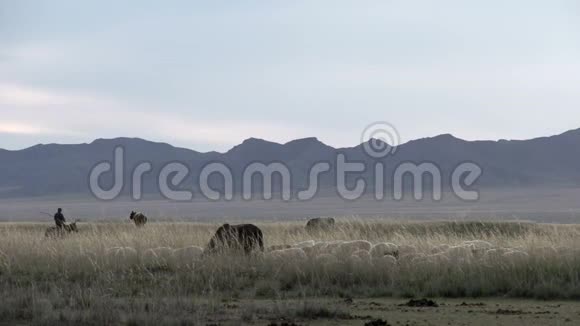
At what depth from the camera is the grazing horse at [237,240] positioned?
613 inches

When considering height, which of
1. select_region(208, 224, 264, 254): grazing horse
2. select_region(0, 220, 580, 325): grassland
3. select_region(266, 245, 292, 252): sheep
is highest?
select_region(208, 224, 264, 254): grazing horse

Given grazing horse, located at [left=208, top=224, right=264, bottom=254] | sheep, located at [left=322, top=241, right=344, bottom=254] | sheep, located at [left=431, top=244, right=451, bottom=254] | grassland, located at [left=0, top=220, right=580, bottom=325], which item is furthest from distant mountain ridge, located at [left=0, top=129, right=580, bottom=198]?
grassland, located at [left=0, top=220, right=580, bottom=325]

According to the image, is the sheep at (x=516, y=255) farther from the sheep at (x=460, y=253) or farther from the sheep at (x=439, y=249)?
the sheep at (x=439, y=249)

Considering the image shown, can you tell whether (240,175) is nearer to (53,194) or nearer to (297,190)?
(297,190)

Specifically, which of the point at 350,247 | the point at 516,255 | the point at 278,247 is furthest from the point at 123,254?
the point at 516,255

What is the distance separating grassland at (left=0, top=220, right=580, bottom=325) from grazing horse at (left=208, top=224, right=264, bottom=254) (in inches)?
30.4

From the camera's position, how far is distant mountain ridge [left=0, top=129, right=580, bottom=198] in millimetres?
119812

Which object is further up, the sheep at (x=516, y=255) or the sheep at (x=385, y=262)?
the sheep at (x=516, y=255)

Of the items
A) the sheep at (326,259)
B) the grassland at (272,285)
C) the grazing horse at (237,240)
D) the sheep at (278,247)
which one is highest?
the grazing horse at (237,240)

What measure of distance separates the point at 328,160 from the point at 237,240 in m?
118

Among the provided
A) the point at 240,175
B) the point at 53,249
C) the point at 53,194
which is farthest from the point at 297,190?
the point at 53,249

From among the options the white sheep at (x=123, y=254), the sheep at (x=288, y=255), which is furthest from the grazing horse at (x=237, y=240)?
the white sheep at (x=123, y=254)

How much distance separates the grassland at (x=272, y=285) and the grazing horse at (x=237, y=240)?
2.53 ft

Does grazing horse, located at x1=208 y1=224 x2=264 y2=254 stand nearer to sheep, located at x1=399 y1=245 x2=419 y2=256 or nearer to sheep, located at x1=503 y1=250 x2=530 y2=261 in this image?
sheep, located at x1=399 y1=245 x2=419 y2=256
